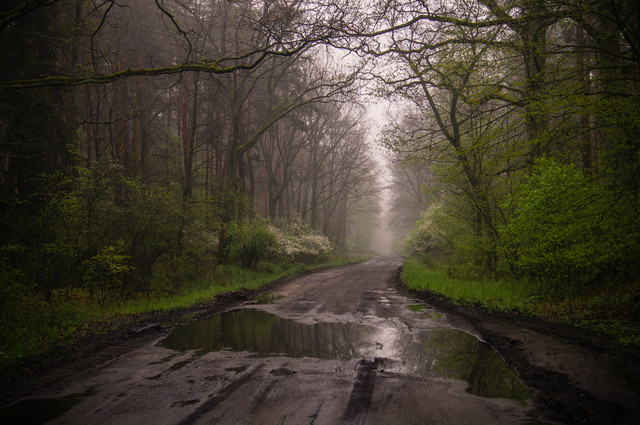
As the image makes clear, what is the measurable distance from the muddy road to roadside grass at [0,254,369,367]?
95 centimetres

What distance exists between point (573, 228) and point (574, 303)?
170cm

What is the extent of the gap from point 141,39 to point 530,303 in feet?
67.8

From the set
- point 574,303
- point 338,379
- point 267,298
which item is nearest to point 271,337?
point 338,379

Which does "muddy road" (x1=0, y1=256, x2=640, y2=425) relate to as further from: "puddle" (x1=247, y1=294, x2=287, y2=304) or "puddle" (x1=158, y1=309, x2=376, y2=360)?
"puddle" (x1=247, y1=294, x2=287, y2=304)

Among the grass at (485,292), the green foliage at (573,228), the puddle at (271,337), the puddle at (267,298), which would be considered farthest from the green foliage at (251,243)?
the green foliage at (573,228)

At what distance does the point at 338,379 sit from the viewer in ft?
14.5

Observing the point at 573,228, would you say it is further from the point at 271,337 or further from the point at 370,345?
the point at 271,337

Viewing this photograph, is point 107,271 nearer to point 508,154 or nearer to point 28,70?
point 28,70

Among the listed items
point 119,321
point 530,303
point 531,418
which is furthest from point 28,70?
point 530,303

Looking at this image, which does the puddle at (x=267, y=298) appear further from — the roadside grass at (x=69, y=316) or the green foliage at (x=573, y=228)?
the green foliage at (x=573, y=228)

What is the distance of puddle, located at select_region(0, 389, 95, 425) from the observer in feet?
11.5

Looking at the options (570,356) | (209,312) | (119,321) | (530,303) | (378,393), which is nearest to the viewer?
→ (378,393)

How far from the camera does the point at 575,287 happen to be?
27.9 feet

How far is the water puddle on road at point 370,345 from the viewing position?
462 centimetres
